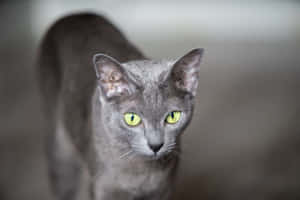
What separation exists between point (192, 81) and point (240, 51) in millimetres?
3314

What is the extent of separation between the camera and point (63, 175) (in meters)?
1.75

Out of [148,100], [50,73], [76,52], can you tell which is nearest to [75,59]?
[76,52]

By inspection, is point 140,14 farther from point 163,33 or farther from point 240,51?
point 240,51

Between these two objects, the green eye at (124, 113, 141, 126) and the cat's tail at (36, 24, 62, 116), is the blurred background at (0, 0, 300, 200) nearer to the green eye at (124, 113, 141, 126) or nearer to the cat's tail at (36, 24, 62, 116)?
the cat's tail at (36, 24, 62, 116)

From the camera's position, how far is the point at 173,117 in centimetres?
118

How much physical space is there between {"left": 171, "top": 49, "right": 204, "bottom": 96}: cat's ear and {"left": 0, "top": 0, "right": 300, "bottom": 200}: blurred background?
0.87 metres

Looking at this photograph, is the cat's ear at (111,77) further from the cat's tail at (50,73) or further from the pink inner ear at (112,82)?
the cat's tail at (50,73)

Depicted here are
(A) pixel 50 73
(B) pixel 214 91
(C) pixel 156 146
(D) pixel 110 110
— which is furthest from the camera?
(B) pixel 214 91

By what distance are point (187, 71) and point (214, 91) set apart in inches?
78.7

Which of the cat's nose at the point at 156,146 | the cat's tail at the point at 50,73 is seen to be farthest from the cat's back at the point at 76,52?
the cat's nose at the point at 156,146

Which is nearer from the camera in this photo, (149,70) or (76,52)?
(149,70)

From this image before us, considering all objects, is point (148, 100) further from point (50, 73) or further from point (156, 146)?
point (50, 73)

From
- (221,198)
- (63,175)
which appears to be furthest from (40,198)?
(221,198)

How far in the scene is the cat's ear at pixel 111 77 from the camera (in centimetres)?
114
